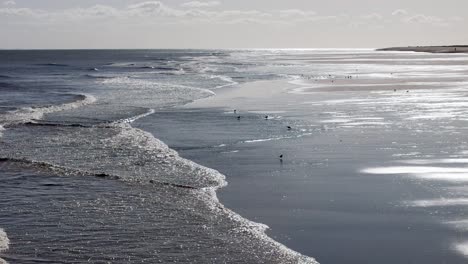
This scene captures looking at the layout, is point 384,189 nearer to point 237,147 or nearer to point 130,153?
point 237,147

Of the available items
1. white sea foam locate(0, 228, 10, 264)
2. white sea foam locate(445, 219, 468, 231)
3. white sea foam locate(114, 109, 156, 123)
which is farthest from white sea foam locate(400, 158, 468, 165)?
white sea foam locate(114, 109, 156, 123)

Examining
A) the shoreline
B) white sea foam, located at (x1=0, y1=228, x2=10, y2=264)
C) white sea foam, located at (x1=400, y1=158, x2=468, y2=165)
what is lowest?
white sea foam, located at (x1=0, y1=228, x2=10, y2=264)

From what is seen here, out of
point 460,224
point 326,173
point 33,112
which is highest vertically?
point 460,224

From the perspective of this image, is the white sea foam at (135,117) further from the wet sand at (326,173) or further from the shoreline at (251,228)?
the shoreline at (251,228)

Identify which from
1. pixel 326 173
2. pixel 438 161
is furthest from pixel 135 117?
pixel 438 161

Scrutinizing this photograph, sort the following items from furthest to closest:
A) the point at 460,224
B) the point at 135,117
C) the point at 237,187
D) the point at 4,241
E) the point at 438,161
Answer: the point at 135,117 < the point at 438,161 < the point at 237,187 < the point at 460,224 < the point at 4,241

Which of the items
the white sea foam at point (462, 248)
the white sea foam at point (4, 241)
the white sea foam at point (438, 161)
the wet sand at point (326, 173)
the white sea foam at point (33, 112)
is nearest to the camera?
the white sea foam at point (462, 248)

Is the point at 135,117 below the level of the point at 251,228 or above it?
below

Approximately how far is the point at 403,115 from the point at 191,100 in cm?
1330

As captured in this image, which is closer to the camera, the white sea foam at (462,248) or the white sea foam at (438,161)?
the white sea foam at (462,248)

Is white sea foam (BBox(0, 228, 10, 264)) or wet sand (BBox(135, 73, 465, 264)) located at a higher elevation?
wet sand (BBox(135, 73, 465, 264))

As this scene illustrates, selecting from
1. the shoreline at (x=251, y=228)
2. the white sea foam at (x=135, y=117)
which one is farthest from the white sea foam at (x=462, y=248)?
the white sea foam at (x=135, y=117)

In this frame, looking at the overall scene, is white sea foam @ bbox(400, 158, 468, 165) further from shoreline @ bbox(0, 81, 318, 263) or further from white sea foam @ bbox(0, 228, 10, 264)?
white sea foam @ bbox(0, 228, 10, 264)

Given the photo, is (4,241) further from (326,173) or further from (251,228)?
(326,173)
